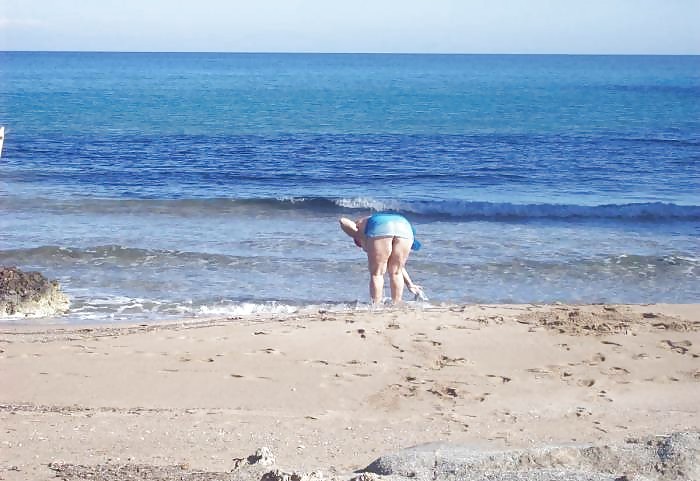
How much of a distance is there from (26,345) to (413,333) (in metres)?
3.43

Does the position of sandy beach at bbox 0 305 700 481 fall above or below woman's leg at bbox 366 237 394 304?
below

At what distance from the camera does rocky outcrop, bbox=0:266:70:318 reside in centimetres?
941

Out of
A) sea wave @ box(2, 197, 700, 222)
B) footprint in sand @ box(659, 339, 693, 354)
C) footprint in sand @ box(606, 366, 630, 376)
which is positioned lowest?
sea wave @ box(2, 197, 700, 222)

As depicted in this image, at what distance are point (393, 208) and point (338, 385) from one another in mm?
10279

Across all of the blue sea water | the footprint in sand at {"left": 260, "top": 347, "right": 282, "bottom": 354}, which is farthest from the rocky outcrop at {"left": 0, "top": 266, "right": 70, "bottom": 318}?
the footprint in sand at {"left": 260, "top": 347, "right": 282, "bottom": 354}

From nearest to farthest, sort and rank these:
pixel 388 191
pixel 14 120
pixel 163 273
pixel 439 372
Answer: pixel 439 372, pixel 163 273, pixel 388 191, pixel 14 120

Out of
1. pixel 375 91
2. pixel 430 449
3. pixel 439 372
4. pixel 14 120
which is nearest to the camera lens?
pixel 430 449

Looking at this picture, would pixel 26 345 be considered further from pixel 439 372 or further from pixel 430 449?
pixel 430 449

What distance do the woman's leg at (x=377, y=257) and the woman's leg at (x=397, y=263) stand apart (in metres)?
0.05

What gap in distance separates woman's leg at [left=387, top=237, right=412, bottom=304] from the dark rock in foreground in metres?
4.58

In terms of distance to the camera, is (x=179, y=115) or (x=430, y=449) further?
(x=179, y=115)

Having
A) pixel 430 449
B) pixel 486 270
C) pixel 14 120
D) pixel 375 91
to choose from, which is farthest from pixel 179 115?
pixel 430 449

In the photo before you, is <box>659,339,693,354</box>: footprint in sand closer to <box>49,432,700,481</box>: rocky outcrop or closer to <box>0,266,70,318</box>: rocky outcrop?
<box>49,432,700,481</box>: rocky outcrop

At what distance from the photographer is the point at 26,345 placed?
789 centimetres
